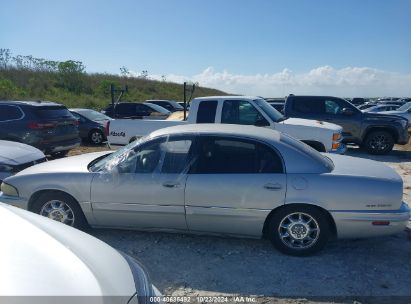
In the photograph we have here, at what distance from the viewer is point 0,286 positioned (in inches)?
64.5

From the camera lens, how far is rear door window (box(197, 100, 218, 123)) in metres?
8.29

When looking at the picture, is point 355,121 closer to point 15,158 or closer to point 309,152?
point 309,152

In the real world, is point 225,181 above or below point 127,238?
above

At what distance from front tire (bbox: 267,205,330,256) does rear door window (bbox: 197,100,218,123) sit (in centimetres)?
437

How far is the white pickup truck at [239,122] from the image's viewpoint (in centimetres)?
812

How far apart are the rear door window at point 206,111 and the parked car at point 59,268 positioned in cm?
601

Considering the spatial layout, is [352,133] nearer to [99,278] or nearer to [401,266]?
[401,266]

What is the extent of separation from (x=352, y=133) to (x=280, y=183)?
8.36m

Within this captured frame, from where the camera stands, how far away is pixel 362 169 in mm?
4367

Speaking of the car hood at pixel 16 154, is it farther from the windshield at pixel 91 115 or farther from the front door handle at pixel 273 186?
the windshield at pixel 91 115

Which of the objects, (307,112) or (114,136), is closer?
(114,136)

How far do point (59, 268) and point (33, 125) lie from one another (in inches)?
Answer: 312

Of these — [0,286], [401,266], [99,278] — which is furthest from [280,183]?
[0,286]

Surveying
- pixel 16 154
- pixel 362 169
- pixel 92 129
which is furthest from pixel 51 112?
pixel 362 169
